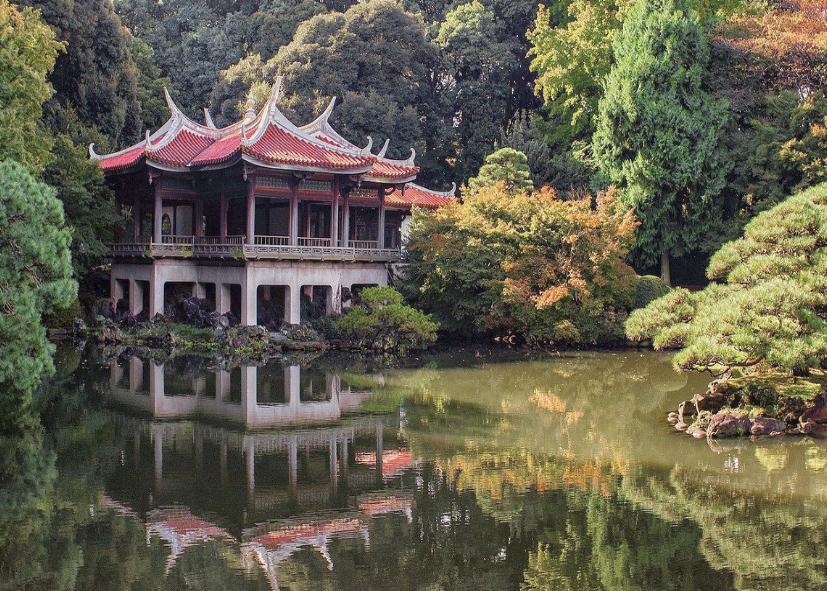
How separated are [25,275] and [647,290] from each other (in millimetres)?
17243

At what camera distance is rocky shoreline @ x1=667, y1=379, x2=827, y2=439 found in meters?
13.7

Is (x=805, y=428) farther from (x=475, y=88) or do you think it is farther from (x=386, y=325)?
(x=475, y=88)

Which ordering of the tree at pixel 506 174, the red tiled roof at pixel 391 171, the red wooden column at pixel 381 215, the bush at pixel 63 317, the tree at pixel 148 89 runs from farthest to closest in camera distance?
the tree at pixel 148 89 < the tree at pixel 506 174 < the red wooden column at pixel 381 215 < the red tiled roof at pixel 391 171 < the bush at pixel 63 317

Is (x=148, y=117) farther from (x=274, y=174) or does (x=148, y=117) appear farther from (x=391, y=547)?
(x=391, y=547)

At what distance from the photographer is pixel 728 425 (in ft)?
44.6

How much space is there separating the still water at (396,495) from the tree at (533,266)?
7.43 m

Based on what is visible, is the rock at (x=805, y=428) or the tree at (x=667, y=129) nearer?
the rock at (x=805, y=428)

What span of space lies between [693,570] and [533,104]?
115 ft

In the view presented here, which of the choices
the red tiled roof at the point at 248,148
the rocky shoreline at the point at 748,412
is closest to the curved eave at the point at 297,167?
the red tiled roof at the point at 248,148

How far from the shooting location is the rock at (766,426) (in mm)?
13672

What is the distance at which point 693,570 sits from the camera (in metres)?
8.28

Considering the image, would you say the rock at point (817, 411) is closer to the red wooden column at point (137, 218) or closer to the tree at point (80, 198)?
the tree at point (80, 198)

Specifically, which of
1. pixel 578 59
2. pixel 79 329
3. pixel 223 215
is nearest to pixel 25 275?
pixel 223 215

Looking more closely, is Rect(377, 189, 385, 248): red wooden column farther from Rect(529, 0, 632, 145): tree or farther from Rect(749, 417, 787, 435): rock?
Rect(749, 417, 787, 435): rock
